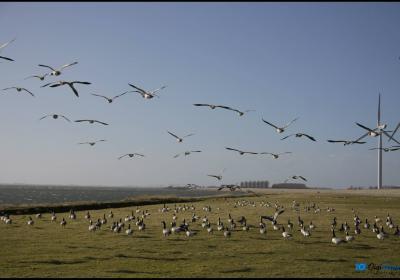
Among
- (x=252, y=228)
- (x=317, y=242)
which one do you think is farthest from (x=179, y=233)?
(x=317, y=242)

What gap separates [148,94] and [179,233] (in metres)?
10.9

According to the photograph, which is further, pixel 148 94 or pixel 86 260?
pixel 148 94

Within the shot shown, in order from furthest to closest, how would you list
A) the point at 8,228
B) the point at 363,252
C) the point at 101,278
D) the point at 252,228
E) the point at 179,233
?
the point at 8,228 → the point at 252,228 → the point at 179,233 → the point at 363,252 → the point at 101,278

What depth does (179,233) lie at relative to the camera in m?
31.6

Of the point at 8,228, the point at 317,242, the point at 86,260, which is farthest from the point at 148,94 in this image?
the point at 8,228

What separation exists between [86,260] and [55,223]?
67.8ft

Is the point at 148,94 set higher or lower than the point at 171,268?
higher

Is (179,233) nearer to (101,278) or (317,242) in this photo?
(317,242)

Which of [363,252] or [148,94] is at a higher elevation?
[148,94]

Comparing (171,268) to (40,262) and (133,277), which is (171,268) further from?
(40,262)

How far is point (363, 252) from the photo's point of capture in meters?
24.5

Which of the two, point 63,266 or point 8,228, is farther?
point 8,228

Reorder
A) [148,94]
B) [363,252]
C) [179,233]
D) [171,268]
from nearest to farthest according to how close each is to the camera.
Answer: [171,268], [363,252], [148,94], [179,233]

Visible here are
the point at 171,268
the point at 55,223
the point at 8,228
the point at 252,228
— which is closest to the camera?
the point at 171,268
